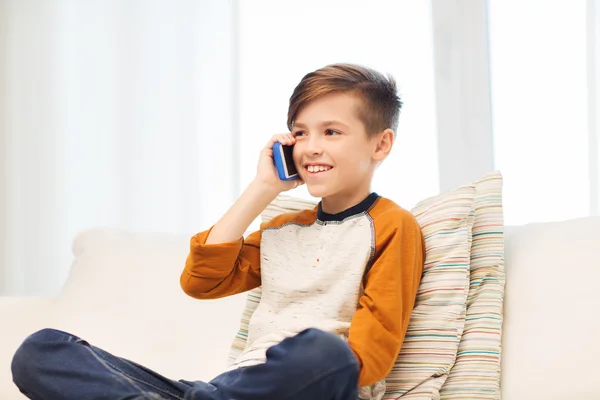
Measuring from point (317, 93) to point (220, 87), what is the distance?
134 cm

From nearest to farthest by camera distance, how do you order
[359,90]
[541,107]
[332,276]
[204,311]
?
[332,276], [359,90], [204,311], [541,107]

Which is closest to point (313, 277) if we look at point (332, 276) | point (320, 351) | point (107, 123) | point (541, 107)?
point (332, 276)

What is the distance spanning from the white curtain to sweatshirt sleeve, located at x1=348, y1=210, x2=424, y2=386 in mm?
1371

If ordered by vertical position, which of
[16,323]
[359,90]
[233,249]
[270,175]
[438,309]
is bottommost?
[16,323]

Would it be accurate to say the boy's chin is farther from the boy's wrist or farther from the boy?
the boy's wrist

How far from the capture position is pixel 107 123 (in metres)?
2.86

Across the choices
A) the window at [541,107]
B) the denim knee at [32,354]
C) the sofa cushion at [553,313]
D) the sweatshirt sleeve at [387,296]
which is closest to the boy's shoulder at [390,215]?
the sweatshirt sleeve at [387,296]

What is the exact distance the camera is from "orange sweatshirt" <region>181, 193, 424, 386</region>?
1.22 meters

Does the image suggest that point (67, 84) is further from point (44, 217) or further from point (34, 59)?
point (44, 217)

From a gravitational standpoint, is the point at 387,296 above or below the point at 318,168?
below

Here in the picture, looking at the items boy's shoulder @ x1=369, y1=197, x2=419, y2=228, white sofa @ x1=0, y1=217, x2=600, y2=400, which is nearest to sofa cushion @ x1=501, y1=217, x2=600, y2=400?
white sofa @ x1=0, y1=217, x2=600, y2=400

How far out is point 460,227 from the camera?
1.38 m

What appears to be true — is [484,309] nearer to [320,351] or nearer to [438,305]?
[438,305]

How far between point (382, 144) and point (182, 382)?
0.56m
